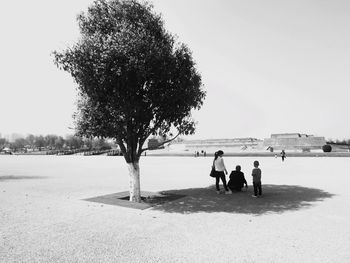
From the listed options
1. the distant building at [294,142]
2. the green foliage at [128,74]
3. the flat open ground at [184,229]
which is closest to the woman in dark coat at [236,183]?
the flat open ground at [184,229]

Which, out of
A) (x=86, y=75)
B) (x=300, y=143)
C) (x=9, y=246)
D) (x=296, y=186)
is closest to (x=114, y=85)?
(x=86, y=75)

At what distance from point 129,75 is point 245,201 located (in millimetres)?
7110

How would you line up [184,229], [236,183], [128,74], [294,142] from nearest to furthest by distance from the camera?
[184,229]
[128,74]
[236,183]
[294,142]

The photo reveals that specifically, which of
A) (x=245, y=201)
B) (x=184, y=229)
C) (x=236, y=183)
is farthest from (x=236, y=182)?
(x=184, y=229)

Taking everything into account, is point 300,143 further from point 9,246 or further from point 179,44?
point 9,246

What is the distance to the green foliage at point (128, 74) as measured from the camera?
36.8 feet

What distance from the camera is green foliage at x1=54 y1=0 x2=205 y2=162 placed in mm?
11227

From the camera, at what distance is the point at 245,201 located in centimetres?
1205

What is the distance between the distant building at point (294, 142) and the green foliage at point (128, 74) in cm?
6968

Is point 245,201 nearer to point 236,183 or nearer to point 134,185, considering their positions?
point 236,183

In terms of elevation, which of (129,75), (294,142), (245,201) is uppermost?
(129,75)

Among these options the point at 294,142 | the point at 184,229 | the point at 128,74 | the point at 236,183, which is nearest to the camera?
the point at 184,229

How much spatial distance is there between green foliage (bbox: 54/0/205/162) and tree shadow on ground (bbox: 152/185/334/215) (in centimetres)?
315

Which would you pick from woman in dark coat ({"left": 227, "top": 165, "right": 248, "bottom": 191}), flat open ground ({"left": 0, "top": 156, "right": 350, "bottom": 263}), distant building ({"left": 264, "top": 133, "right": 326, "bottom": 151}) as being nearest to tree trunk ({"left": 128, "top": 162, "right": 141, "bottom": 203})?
flat open ground ({"left": 0, "top": 156, "right": 350, "bottom": 263})
